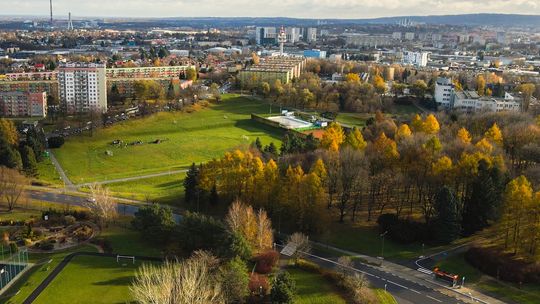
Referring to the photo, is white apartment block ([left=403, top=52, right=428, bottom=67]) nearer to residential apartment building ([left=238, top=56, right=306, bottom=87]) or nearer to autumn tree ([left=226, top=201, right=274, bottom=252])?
residential apartment building ([left=238, top=56, right=306, bottom=87])

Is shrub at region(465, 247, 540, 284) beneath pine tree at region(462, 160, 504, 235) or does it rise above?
beneath

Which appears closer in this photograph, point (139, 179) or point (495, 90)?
point (139, 179)

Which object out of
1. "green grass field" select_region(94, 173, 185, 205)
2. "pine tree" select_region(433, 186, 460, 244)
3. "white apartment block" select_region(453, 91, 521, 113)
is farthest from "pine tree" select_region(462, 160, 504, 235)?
"white apartment block" select_region(453, 91, 521, 113)

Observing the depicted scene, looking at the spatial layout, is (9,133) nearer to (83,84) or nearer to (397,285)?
(83,84)

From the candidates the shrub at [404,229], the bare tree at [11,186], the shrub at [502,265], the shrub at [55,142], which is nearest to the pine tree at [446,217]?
the shrub at [404,229]

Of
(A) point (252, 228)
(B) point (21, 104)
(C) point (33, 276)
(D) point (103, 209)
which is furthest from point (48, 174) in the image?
(B) point (21, 104)

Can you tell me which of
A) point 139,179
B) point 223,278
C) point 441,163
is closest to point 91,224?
point 139,179

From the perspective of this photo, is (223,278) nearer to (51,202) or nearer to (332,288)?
(332,288)
